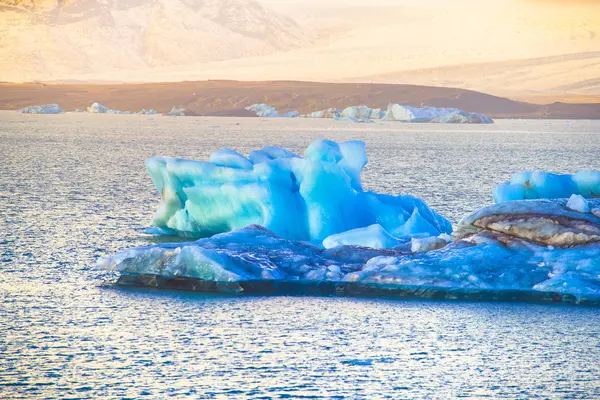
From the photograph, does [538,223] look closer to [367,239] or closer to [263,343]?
[367,239]

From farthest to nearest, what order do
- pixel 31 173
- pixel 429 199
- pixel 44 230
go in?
pixel 31 173, pixel 429 199, pixel 44 230

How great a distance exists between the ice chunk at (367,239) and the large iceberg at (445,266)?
128 cm

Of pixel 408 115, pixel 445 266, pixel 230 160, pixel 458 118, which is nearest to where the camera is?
pixel 445 266

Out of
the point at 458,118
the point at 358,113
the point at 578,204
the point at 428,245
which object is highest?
the point at 358,113

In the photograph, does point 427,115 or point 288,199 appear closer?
point 288,199

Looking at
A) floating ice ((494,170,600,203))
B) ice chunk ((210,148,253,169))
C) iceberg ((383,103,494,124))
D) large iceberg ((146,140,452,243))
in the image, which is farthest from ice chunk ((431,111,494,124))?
floating ice ((494,170,600,203))

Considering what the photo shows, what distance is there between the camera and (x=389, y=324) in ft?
42.9

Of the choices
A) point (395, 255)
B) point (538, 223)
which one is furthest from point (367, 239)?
point (538, 223)

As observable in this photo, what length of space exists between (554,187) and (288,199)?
5152mm

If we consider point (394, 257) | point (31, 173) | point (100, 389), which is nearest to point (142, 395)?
point (100, 389)

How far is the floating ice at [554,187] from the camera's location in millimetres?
18703

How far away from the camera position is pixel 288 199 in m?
19.4

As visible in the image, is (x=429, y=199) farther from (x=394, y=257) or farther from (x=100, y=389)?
(x=100, y=389)

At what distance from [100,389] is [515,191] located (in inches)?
425
